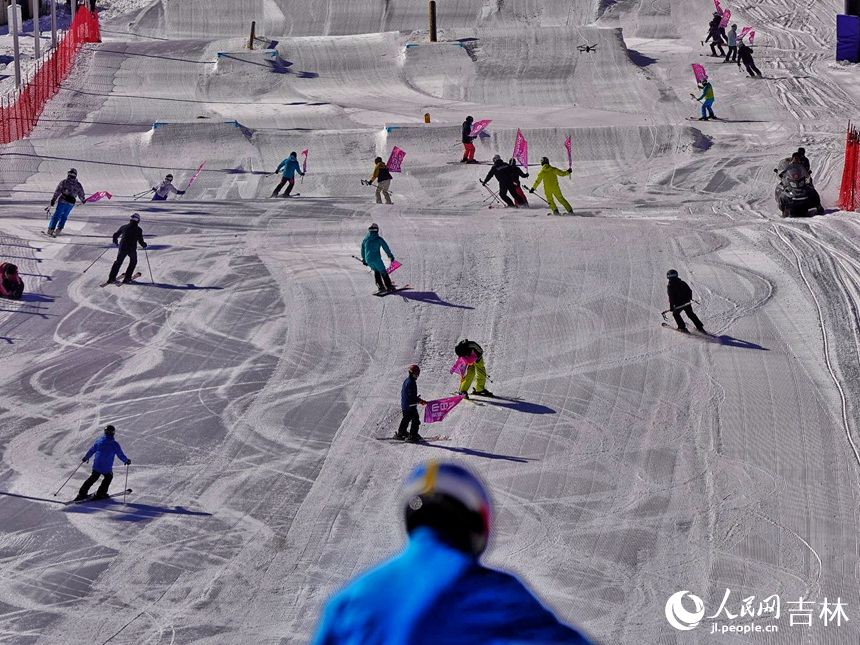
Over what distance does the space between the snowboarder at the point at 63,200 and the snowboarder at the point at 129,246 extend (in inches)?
106

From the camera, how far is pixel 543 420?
14.2 metres

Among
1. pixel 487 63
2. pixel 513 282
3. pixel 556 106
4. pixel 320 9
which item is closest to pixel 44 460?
pixel 513 282

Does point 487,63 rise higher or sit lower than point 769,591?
higher

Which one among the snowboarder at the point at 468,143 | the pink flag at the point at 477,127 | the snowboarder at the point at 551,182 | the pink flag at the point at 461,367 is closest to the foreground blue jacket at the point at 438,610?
the pink flag at the point at 461,367

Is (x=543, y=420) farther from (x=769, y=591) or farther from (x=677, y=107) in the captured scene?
(x=677, y=107)

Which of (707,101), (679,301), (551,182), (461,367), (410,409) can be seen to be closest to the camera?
(410,409)

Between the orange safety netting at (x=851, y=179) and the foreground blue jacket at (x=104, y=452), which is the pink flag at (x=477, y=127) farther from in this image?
the foreground blue jacket at (x=104, y=452)

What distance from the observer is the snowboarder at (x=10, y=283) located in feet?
63.3

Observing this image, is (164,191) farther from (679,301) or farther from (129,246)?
(679,301)

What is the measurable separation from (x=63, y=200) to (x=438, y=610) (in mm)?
21829

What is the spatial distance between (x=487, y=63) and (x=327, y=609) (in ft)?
120

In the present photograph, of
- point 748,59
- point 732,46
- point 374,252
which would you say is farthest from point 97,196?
point 732,46

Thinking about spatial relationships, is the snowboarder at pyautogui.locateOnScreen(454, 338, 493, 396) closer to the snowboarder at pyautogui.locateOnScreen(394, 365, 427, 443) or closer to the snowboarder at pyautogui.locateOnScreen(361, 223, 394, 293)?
the snowboarder at pyautogui.locateOnScreen(394, 365, 427, 443)

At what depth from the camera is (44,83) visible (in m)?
35.8
